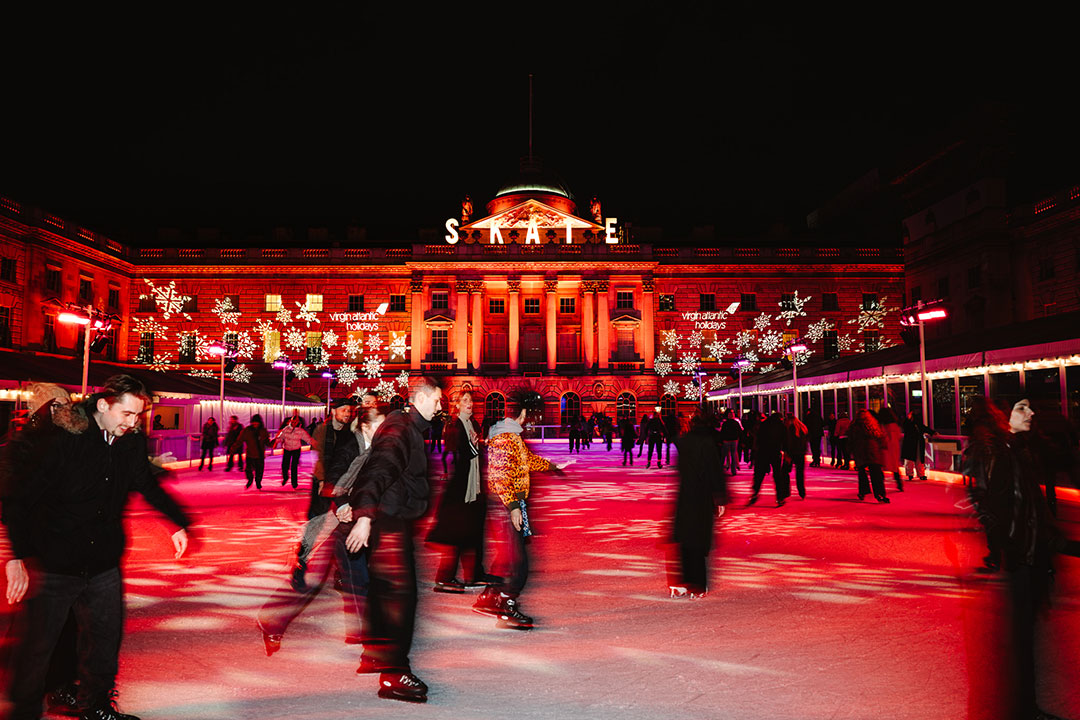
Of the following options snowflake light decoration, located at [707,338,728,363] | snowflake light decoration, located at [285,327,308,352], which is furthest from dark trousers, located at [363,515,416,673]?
snowflake light decoration, located at [285,327,308,352]

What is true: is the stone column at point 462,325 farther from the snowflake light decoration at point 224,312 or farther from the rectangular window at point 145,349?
the rectangular window at point 145,349

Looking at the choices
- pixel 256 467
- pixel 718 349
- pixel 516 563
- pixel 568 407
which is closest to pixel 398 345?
pixel 568 407

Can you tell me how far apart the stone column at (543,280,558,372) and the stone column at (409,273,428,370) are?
9.35 metres

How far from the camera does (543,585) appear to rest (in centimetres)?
722

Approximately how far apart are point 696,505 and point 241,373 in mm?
53607

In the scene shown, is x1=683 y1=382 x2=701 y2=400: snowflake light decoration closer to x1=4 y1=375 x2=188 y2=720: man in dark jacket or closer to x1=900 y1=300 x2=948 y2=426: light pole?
x1=900 y1=300 x2=948 y2=426: light pole

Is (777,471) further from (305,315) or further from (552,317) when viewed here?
(305,315)

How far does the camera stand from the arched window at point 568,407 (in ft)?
183

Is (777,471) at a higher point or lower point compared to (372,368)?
lower

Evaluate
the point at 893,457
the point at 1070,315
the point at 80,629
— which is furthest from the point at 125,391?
the point at 1070,315

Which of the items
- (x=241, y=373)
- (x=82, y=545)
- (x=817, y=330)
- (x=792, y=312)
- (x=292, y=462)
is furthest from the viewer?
(x=792, y=312)

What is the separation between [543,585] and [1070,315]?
1779cm

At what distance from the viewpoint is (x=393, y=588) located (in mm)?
4312

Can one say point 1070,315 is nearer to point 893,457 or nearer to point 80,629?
point 893,457
